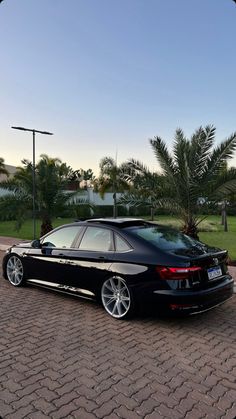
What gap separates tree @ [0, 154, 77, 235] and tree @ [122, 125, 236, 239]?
5.62 meters

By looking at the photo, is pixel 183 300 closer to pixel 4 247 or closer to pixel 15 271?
pixel 15 271

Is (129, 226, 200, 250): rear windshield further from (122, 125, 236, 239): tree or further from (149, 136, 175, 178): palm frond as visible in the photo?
(149, 136, 175, 178): palm frond

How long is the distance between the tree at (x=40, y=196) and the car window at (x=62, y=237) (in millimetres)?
8272

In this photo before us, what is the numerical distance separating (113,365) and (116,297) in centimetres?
153

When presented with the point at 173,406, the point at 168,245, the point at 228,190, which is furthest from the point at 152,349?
the point at 228,190

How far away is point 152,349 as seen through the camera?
423cm

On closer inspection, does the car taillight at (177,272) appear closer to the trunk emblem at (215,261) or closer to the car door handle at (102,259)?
the trunk emblem at (215,261)

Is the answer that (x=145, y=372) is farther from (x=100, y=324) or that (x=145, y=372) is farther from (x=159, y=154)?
(x=159, y=154)

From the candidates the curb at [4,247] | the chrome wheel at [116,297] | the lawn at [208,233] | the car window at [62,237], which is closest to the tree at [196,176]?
the lawn at [208,233]

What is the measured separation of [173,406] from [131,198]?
28.6 feet

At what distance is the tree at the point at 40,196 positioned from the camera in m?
14.7

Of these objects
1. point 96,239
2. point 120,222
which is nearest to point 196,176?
point 120,222

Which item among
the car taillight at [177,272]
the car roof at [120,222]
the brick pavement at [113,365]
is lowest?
the brick pavement at [113,365]

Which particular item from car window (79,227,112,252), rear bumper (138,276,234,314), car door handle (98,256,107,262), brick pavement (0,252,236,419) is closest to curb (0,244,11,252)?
brick pavement (0,252,236,419)
